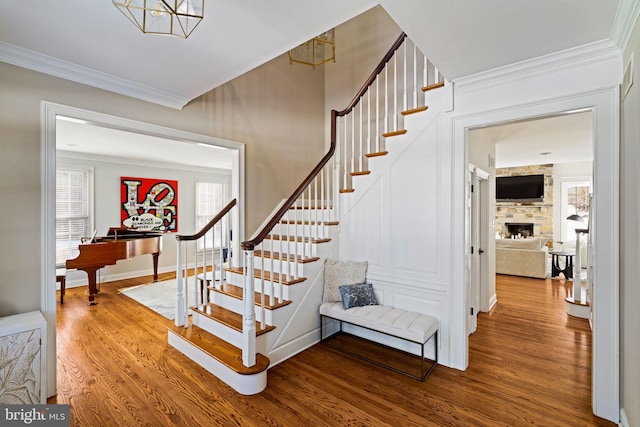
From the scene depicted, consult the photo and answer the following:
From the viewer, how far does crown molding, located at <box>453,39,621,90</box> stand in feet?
6.71

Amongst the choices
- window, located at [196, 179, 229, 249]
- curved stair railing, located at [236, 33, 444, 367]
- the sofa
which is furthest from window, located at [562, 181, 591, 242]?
window, located at [196, 179, 229, 249]

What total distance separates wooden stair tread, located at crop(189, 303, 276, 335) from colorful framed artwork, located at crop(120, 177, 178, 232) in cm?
424

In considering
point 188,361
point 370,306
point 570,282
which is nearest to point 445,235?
point 370,306

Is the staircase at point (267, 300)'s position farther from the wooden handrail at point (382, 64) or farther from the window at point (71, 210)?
the window at point (71, 210)

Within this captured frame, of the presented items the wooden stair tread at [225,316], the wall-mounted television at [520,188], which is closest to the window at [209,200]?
the wooden stair tread at [225,316]

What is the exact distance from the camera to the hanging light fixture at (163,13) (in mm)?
1360

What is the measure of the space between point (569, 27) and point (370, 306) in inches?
106

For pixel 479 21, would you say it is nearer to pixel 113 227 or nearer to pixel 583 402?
pixel 583 402

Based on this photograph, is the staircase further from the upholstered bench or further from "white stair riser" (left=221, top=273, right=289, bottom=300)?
A: the upholstered bench

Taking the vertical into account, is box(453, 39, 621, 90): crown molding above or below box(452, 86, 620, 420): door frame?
above

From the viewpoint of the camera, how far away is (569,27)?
1.88 meters

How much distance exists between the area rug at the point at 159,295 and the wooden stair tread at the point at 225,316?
117 centimetres

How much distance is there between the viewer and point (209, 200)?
7.98 m

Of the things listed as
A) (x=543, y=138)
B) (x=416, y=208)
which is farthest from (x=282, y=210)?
(x=543, y=138)
